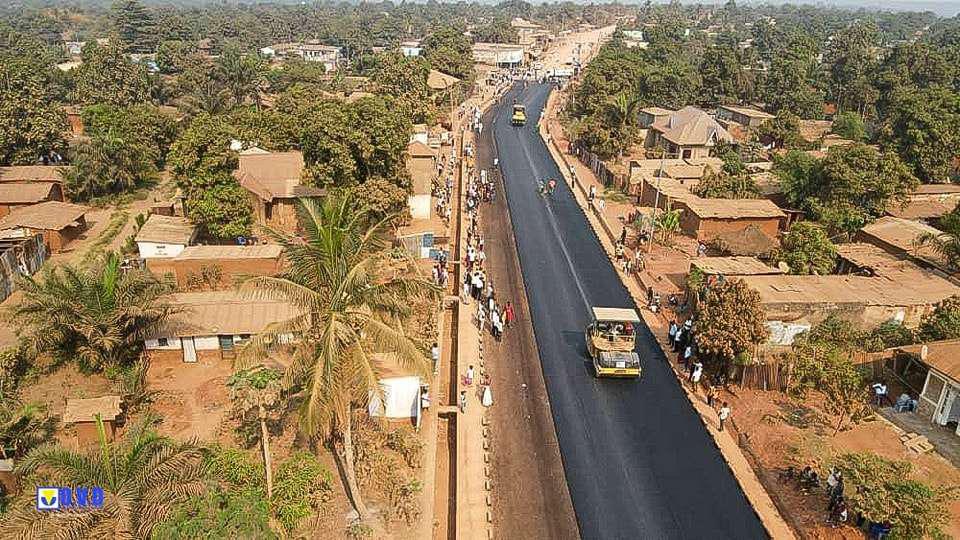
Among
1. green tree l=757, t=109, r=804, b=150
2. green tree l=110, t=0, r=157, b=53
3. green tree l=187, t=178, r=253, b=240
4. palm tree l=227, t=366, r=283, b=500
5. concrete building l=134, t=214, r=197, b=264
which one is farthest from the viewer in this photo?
green tree l=110, t=0, r=157, b=53

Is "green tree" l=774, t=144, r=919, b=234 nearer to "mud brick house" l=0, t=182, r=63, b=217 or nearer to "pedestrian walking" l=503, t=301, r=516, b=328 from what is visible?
"pedestrian walking" l=503, t=301, r=516, b=328

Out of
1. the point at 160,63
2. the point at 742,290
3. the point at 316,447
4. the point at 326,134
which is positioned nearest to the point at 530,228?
the point at 326,134

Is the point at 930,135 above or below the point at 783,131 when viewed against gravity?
above

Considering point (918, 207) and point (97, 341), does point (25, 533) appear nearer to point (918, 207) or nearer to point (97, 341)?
point (97, 341)

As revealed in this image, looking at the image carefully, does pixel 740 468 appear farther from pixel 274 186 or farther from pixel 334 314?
pixel 274 186

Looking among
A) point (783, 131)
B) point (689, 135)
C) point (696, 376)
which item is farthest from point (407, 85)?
point (696, 376)

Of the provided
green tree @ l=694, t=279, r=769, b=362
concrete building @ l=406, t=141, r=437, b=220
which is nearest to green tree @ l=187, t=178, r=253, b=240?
concrete building @ l=406, t=141, r=437, b=220
